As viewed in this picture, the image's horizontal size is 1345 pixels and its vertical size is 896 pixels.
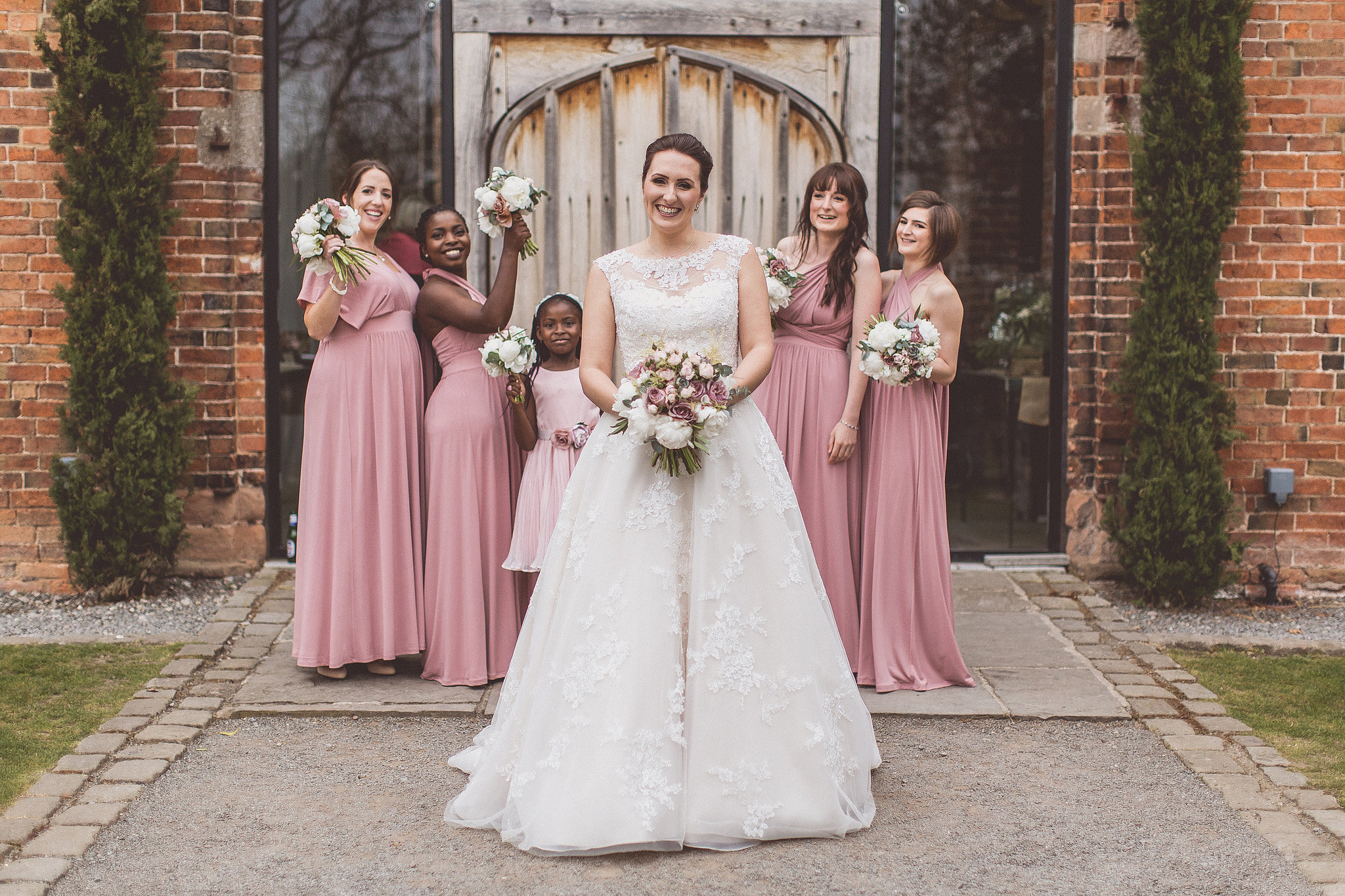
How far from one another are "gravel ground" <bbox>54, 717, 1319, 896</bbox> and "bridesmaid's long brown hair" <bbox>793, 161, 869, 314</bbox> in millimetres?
1791

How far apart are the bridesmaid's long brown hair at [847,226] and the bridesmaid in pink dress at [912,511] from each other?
20 cm

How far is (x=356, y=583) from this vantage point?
16.0 ft

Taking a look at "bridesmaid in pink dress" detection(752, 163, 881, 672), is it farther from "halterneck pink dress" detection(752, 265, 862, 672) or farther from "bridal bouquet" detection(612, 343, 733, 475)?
"bridal bouquet" detection(612, 343, 733, 475)

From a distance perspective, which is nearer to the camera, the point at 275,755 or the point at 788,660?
the point at 788,660

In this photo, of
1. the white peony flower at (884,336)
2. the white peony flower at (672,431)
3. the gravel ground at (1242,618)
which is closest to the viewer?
the white peony flower at (672,431)

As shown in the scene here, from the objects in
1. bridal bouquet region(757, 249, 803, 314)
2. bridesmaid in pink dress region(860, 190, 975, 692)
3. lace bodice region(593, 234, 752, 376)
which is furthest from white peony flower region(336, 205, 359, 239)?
bridesmaid in pink dress region(860, 190, 975, 692)

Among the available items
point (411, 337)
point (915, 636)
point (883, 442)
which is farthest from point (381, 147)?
point (915, 636)

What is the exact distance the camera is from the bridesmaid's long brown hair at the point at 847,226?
4793 mm

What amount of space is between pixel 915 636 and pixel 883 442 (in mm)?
804

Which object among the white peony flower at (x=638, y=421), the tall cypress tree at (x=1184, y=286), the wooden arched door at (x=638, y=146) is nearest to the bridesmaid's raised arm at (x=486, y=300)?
the white peony flower at (x=638, y=421)

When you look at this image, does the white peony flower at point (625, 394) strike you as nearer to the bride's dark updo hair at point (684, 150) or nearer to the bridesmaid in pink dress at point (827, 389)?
the bride's dark updo hair at point (684, 150)

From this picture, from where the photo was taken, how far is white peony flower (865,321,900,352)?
15.1ft

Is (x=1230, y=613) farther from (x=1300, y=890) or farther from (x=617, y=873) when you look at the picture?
(x=617, y=873)

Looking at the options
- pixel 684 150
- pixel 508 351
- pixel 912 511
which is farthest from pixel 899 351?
pixel 508 351
